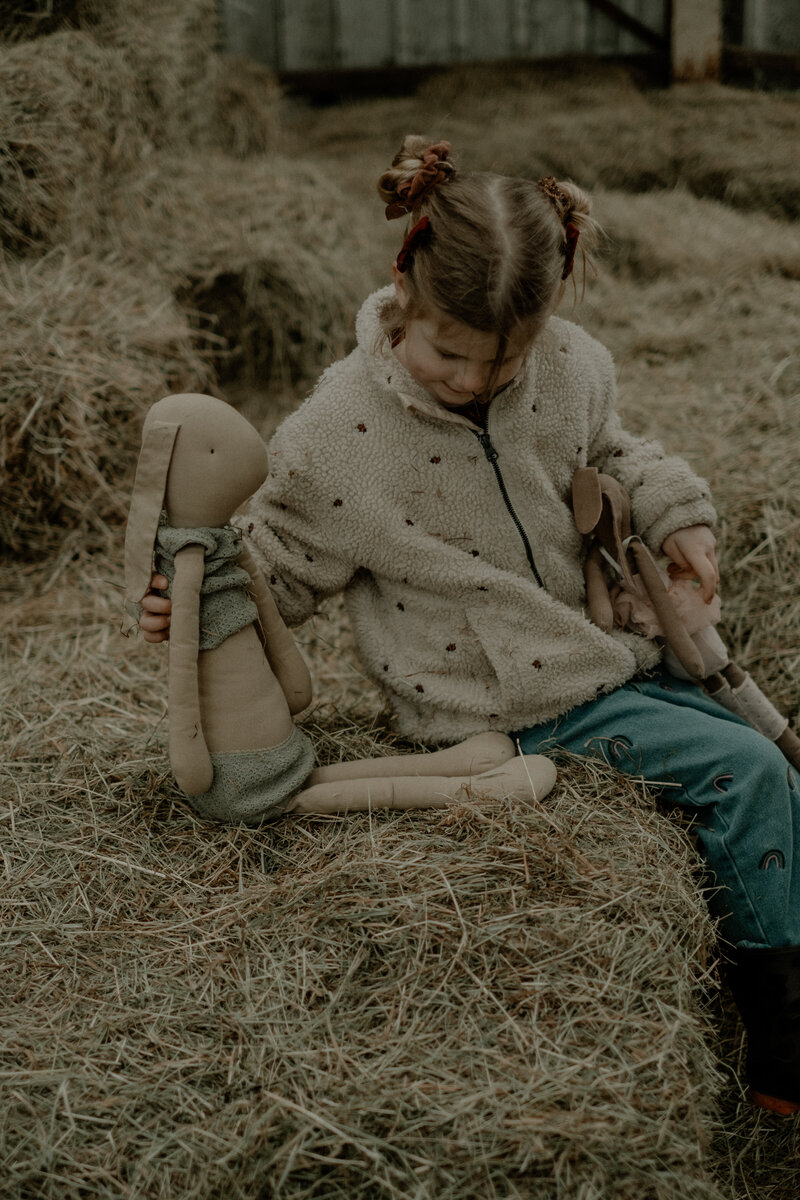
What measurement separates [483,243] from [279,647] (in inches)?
30.3

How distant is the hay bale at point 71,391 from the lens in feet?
9.48

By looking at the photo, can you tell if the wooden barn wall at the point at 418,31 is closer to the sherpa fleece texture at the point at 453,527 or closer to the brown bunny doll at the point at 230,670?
the sherpa fleece texture at the point at 453,527

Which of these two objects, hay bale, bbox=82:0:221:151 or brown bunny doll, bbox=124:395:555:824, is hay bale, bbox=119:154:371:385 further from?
brown bunny doll, bbox=124:395:555:824

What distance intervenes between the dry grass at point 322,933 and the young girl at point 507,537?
109mm

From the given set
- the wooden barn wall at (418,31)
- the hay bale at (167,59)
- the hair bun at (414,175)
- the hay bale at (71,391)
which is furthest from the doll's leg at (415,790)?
the wooden barn wall at (418,31)

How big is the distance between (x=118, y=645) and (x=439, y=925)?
1.43 meters

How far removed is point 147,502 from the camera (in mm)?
1666

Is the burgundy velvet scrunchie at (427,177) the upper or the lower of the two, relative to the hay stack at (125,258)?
upper

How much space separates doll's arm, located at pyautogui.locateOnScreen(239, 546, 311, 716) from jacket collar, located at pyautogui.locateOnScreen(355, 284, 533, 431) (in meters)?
0.40

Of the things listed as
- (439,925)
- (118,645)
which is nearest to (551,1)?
(118,645)

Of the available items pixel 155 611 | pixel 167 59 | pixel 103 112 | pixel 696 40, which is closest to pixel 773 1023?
pixel 155 611

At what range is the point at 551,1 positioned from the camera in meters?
5.58

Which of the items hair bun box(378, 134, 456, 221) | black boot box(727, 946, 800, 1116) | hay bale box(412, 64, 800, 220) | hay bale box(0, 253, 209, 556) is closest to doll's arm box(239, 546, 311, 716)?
hair bun box(378, 134, 456, 221)

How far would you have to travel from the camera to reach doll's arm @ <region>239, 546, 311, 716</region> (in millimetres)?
1826
